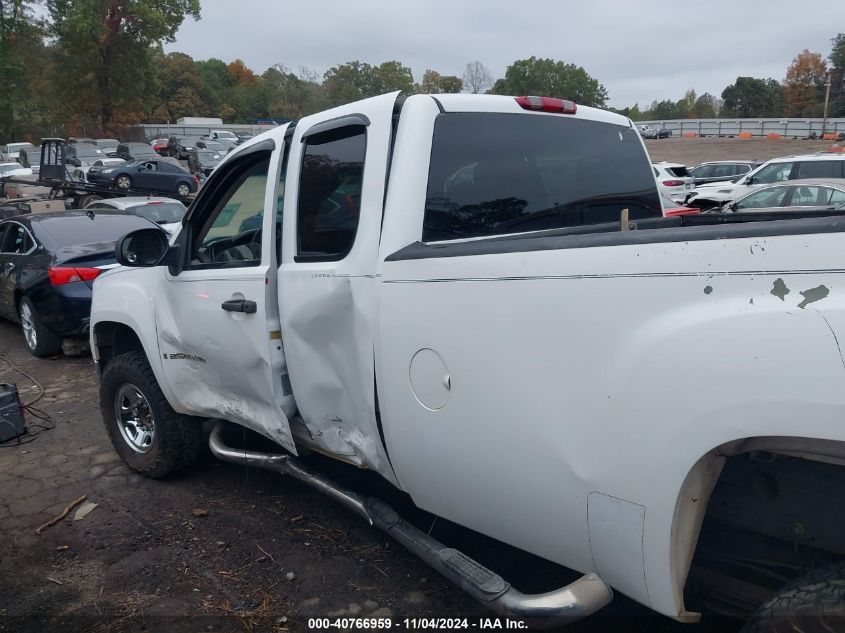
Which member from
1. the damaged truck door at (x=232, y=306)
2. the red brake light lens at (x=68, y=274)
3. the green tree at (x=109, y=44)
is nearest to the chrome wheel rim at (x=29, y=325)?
the red brake light lens at (x=68, y=274)

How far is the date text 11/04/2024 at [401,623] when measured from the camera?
3.02 metres

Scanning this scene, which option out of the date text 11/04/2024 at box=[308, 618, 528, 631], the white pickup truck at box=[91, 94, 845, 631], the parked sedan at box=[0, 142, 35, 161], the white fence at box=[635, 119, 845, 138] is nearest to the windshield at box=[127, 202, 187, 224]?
the white pickup truck at box=[91, 94, 845, 631]

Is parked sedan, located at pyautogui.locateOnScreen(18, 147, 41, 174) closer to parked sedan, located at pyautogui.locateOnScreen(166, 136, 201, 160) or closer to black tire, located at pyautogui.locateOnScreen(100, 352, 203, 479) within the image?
parked sedan, located at pyautogui.locateOnScreen(166, 136, 201, 160)

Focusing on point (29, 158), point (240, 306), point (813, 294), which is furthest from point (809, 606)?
point (29, 158)

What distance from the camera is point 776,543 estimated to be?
2174 millimetres

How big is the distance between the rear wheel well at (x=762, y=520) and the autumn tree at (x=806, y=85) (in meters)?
86.2

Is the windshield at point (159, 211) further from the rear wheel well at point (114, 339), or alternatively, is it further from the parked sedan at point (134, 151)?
the parked sedan at point (134, 151)

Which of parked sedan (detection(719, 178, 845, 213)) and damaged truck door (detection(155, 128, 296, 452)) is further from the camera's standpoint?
parked sedan (detection(719, 178, 845, 213))

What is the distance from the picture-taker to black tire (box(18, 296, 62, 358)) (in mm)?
8008

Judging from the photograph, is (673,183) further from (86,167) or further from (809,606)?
(86,167)

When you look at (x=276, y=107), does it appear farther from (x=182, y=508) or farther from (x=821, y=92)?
(x=182, y=508)

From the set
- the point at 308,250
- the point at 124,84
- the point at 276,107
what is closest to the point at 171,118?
the point at 276,107

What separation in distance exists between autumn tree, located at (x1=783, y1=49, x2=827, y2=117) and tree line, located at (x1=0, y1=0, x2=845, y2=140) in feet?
0.37

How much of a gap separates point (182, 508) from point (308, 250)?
204cm
